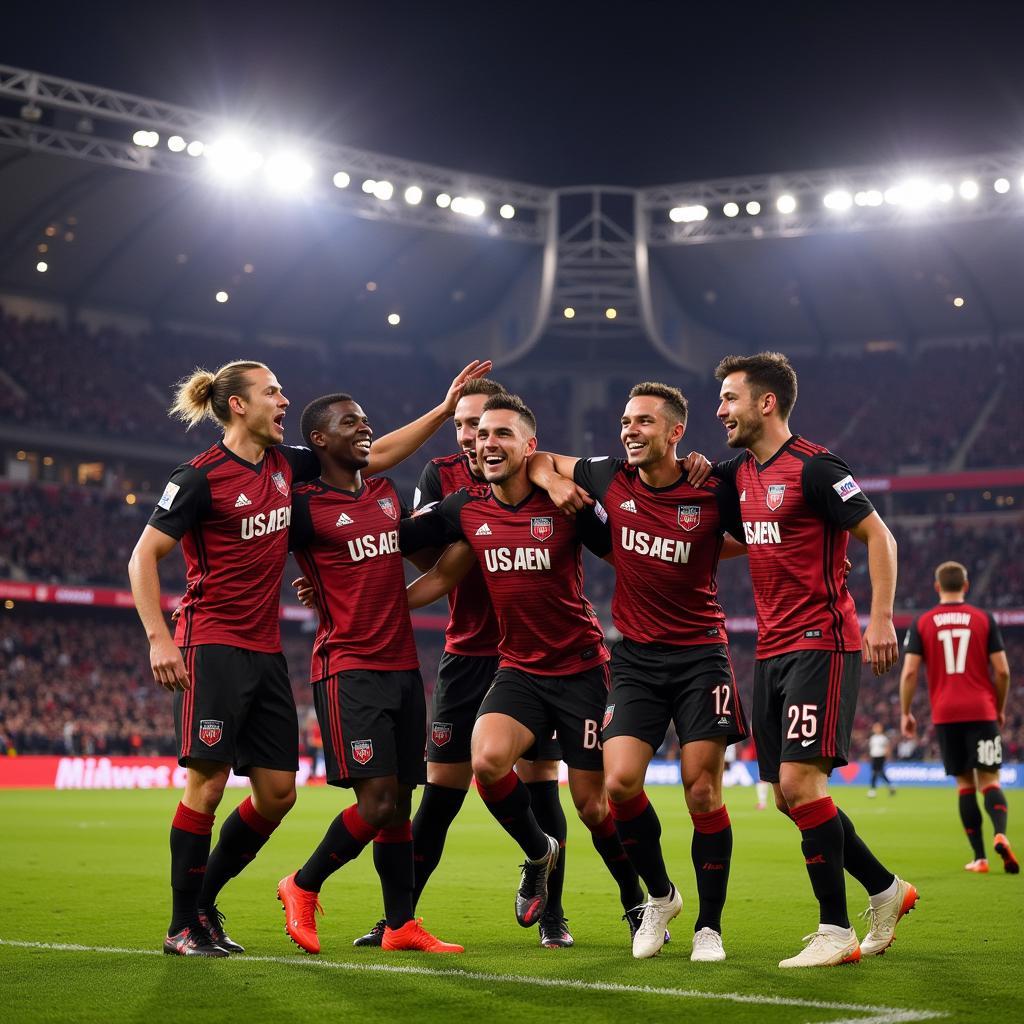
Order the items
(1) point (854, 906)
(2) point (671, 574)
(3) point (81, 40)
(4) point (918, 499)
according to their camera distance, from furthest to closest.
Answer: (4) point (918, 499), (3) point (81, 40), (1) point (854, 906), (2) point (671, 574)

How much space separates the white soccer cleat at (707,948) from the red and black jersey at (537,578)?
4.96ft

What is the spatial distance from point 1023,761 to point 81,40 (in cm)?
3067

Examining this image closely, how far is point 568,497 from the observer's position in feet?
23.4

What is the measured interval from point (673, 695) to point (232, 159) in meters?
32.3

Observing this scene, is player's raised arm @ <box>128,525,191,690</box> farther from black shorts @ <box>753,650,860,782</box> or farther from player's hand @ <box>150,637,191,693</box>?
black shorts @ <box>753,650,860,782</box>

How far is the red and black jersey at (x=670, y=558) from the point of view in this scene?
279 inches

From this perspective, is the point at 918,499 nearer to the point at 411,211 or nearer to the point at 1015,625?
the point at 1015,625

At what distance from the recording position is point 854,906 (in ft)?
29.4

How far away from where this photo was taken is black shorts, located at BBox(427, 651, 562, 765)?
7676 millimetres

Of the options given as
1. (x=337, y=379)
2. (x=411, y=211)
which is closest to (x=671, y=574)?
(x=411, y=211)

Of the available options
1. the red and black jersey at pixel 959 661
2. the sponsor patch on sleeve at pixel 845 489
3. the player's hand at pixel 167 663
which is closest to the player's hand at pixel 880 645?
the sponsor patch on sleeve at pixel 845 489

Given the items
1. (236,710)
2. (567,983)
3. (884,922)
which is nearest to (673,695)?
(884,922)

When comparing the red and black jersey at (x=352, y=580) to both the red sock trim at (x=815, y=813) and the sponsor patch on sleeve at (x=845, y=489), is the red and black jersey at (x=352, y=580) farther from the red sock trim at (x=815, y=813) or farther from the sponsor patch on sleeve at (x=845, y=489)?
the sponsor patch on sleeve at (x=845, y=489)

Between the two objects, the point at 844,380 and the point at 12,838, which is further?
the point at 844,380
